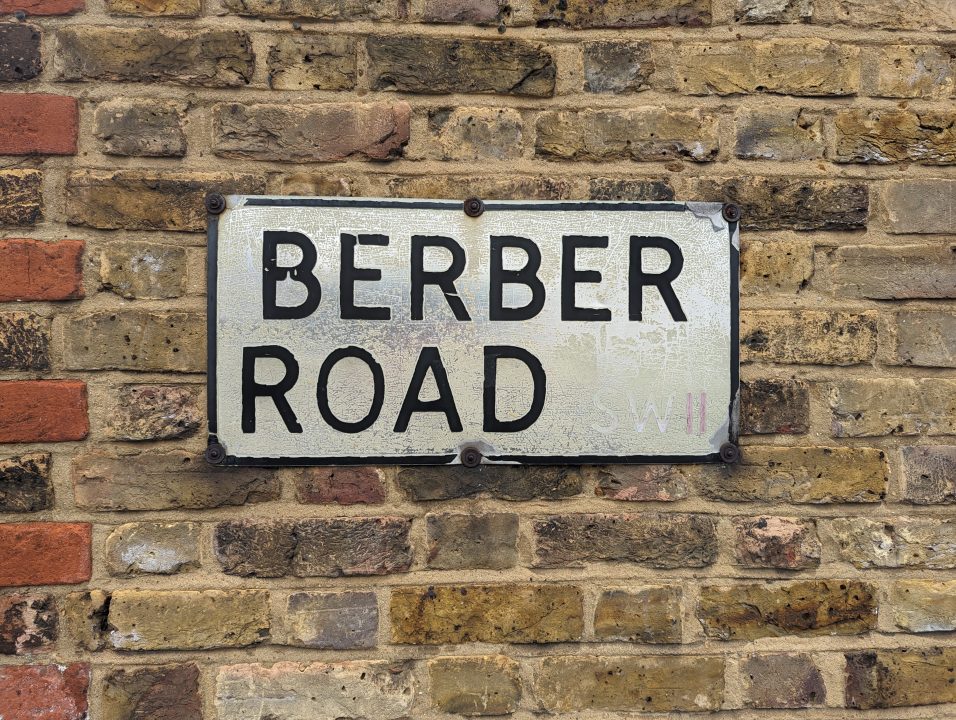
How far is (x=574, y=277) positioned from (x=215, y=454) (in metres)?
0.67

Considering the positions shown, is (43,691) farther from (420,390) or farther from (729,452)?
(729,452)

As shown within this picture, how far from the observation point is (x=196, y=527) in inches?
50.0

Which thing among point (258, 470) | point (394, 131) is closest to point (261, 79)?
point (394, 131)

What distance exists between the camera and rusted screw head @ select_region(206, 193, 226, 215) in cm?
126

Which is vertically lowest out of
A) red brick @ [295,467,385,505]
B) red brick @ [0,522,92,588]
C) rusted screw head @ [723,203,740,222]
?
red brick @ [0,522,92,588]

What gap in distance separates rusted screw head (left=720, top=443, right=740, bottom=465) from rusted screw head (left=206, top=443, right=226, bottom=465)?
0.84 metres

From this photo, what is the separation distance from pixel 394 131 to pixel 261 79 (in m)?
0.24

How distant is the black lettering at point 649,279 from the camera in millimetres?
1295

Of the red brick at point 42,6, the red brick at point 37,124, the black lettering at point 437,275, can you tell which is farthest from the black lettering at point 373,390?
the red brick at point 42,6

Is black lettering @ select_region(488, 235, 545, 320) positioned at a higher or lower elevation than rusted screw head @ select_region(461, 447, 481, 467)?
higher

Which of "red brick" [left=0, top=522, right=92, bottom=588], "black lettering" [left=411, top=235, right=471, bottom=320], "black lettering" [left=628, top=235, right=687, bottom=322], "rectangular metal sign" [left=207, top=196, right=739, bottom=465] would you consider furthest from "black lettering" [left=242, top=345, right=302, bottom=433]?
"black lettering" [left=628, top=235, right=687, bottom=322]

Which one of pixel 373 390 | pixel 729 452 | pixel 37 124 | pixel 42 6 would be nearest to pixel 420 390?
pixel 373 390

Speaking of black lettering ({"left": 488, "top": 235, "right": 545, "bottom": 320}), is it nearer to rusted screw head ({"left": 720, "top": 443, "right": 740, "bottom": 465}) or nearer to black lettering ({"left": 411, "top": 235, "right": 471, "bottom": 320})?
black lettering ({"left": 411, "top": 235, "right": 471, "bottom": 320})

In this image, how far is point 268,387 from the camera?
1266 mm
